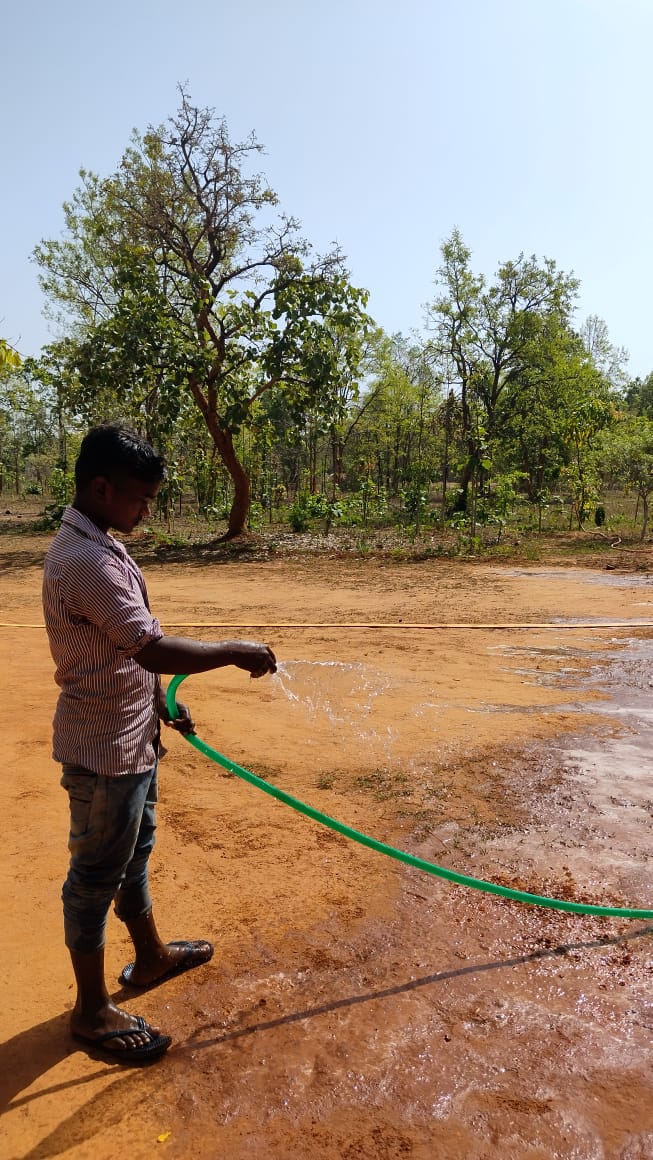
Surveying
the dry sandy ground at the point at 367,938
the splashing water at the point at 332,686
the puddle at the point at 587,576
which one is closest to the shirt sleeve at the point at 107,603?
the dry sandy ground at the point at 367,938

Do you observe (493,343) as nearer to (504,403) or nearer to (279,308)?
(504,403)

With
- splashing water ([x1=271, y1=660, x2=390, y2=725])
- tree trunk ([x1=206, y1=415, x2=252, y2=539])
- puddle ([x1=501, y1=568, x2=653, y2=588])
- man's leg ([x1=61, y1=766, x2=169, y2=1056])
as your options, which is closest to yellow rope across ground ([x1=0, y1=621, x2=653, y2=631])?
splashing water ([x1=271, y1=660, x2=390, y2=725])

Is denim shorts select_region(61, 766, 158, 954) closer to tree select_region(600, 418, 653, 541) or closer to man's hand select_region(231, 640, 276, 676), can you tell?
man's hand select_region(231, 640, 276, 676)

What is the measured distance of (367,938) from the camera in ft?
8.89

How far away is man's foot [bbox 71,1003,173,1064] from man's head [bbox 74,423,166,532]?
57.1 inches

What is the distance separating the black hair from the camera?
6.35 feet

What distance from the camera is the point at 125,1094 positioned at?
203 cm

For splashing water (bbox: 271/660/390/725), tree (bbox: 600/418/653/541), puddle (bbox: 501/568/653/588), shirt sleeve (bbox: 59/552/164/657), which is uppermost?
tree (bbox: 600/418/653/541)

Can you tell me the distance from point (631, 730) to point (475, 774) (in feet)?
4.27

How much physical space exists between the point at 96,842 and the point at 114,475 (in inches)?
40.1

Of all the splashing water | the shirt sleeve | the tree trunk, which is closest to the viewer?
the shirt sleeve

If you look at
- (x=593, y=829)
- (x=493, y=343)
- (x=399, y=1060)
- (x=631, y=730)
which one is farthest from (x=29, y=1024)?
(x=493, y=343)

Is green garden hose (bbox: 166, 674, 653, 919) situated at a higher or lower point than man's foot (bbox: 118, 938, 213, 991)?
higher

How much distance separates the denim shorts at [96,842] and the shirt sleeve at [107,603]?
42 cm
